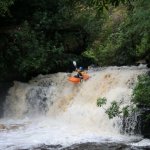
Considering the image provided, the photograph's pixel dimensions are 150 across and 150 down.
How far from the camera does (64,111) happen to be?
488 inches

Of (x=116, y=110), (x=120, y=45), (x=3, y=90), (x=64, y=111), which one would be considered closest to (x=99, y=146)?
(x=116, y=110)

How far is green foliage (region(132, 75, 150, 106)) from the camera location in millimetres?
9461

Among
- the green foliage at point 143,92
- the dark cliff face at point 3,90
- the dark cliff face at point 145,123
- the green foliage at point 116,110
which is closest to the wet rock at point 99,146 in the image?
the green foliage at point 116,110

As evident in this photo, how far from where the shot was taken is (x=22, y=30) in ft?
45.1

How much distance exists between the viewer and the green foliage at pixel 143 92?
31.0ft

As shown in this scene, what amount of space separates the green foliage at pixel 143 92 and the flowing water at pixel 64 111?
0.63m

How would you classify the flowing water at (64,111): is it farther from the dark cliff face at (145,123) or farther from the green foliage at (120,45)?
the green foliage at (120,45)

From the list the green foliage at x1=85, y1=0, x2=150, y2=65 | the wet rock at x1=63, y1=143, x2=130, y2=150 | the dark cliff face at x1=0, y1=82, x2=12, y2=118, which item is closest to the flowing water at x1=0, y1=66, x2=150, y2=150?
the dark cliff face at x1=0, y1=82, x2=12, y2=118

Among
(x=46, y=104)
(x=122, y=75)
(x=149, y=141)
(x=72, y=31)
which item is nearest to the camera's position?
(x=149, y=141)

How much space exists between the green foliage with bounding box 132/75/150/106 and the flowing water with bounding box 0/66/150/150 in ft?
2.07

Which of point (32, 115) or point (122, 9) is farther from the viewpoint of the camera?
point (122, 9)

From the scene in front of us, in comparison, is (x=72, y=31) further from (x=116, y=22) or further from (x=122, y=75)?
(x=122, y=75)

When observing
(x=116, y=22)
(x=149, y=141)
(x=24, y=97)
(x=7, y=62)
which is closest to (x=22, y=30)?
(x=7, y=62)

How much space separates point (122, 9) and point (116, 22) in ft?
3.05
